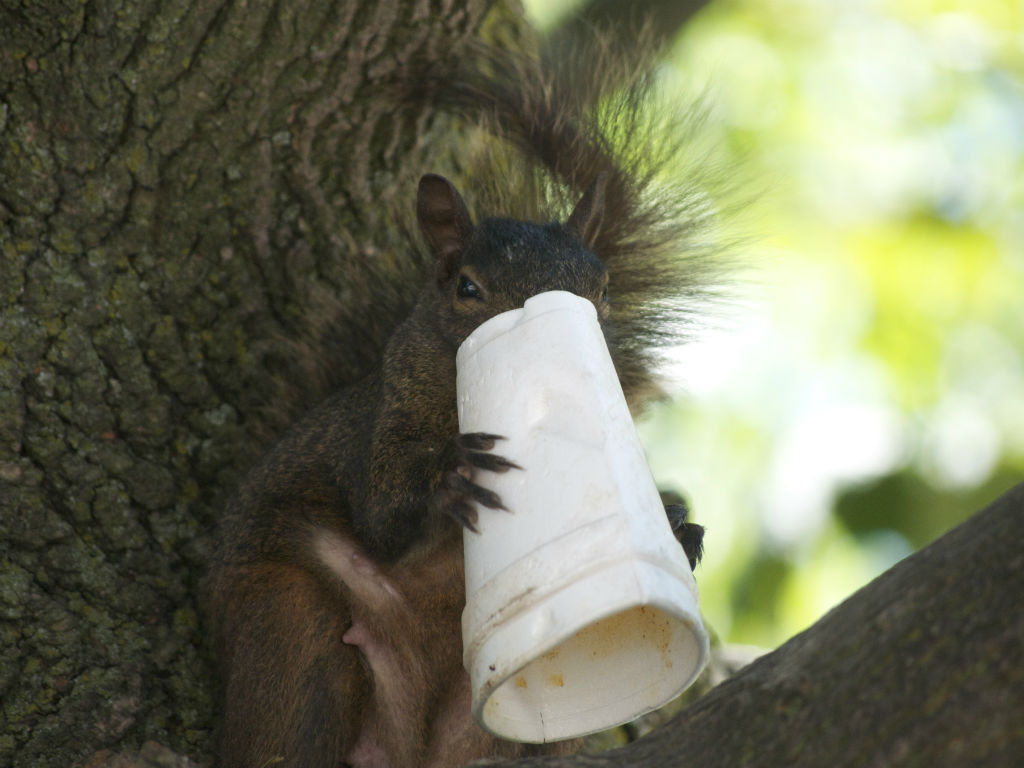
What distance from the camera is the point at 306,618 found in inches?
91.6

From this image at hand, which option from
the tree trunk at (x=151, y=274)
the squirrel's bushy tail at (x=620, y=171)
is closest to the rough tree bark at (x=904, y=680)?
the tree trunk at (x=151, y=274)

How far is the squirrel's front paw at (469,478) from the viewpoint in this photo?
1.87 meters

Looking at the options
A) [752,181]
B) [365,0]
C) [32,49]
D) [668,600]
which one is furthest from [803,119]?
[668,600]

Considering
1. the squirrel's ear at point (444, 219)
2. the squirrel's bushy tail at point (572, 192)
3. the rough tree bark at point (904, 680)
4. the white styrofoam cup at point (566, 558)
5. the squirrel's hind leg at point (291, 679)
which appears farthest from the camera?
the squirrel's bushy tail at point (572, 192)

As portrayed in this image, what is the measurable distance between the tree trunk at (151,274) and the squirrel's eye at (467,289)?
1.82ft

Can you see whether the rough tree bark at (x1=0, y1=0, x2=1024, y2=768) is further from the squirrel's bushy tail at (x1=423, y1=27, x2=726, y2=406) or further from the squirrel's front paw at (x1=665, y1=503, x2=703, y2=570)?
the squirrel's front paw at (x1=665, y1=503, x2=703, y2=570)

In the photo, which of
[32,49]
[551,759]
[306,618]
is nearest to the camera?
[551,759]

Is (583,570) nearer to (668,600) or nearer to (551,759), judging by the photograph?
(668,600)

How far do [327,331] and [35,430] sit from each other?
78 cm

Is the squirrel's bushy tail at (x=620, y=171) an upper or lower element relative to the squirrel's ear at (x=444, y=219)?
lower

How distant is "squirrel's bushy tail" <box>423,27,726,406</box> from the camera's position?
9.70ft

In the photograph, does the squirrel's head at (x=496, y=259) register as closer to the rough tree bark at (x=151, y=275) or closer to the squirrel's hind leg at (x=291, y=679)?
the rough tree bark at (x=151, y=275)

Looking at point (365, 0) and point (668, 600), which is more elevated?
point (365, 0)

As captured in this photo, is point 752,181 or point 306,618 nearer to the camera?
point 306,618
